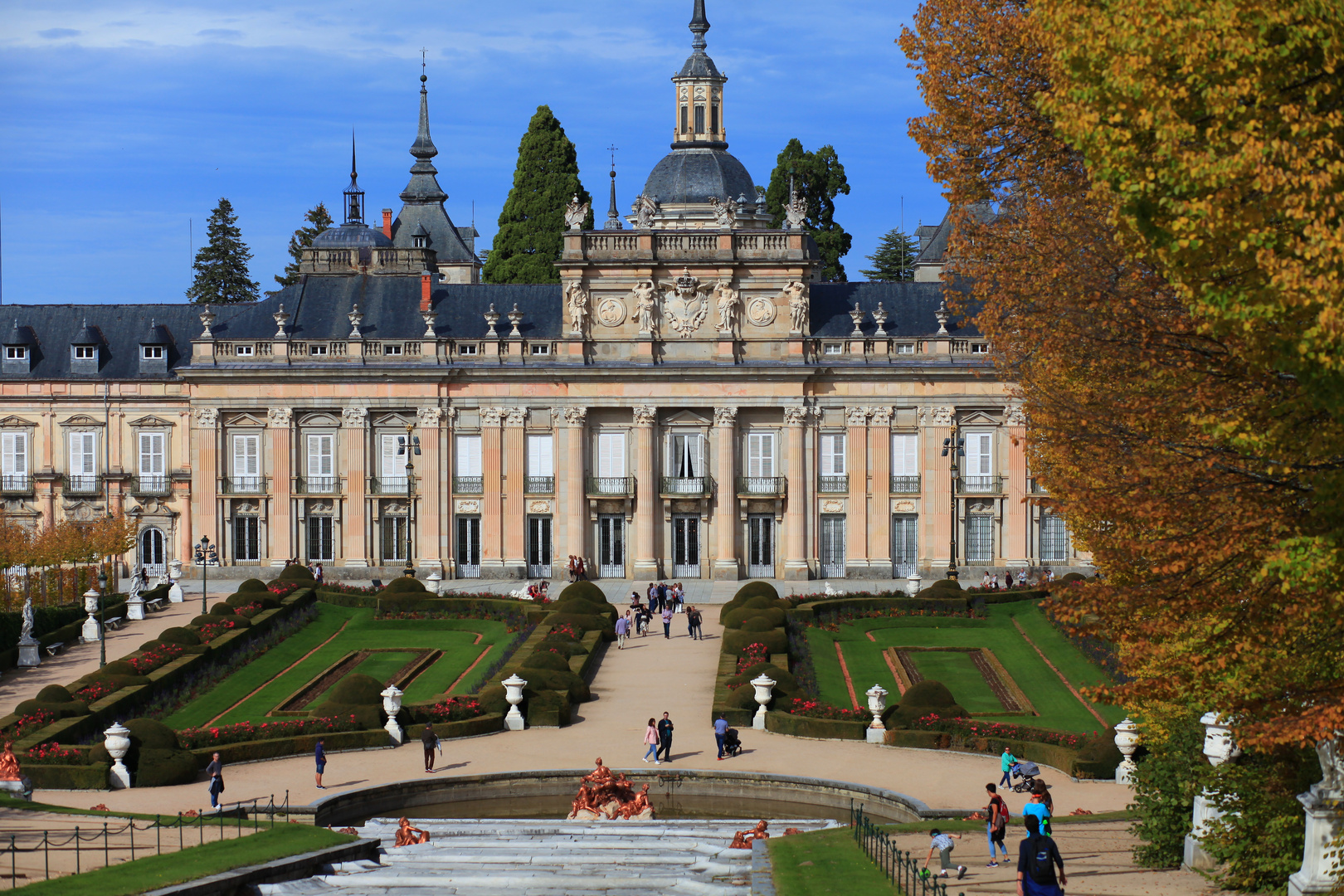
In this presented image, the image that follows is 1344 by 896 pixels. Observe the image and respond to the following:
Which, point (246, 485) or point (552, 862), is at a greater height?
point (246, 485)

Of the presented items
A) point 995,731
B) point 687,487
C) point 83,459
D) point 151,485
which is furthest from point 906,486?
point 83,459

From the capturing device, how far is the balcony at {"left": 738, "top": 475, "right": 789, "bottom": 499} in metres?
69.1

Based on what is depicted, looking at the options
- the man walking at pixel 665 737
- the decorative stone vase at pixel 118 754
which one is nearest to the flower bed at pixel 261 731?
the decorative stone vase at pixel 118 754

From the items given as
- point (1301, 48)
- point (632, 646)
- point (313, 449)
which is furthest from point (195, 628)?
point (1301, 48)

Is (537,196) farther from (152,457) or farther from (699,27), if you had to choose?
(152,457)

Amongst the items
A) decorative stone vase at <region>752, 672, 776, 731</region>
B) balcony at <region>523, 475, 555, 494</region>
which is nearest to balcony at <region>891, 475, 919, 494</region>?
balcony at <region>523, 475, 555, 494</region>

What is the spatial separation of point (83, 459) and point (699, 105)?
33.5 meters

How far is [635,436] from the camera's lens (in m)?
69.4

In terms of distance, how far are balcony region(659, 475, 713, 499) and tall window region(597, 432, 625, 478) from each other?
2.10m

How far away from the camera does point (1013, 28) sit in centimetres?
2883

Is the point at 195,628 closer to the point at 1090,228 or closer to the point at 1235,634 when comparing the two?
the point at 1090,228

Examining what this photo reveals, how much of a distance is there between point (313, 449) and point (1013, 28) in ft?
156

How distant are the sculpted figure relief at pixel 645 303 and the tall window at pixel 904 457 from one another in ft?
38.7

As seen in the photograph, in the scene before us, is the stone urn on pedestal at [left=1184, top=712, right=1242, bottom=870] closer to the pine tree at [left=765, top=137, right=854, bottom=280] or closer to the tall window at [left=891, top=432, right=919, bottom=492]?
the tall window at [left=891, top=432, right=919, bottom=492]
